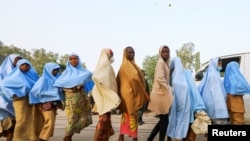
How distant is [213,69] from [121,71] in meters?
1.60

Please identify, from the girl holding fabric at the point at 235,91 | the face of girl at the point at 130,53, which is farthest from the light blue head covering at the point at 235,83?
the face of girl at the point at 130,53

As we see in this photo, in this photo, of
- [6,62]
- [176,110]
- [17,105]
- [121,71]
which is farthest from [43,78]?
[176,110]

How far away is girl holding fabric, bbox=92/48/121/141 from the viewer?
4.92 metres

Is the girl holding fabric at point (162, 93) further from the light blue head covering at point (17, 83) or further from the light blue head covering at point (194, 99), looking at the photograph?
the light blue head covering at point (17, 83)

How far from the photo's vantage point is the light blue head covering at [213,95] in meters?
5.07

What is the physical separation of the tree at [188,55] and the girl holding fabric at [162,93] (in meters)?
22.0

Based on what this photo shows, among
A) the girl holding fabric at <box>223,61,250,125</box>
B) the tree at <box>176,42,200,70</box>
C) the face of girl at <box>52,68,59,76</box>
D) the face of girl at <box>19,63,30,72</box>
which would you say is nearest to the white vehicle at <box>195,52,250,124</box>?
the girl holding fabric at <box>223,61,250,125</box>

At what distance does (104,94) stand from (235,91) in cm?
235

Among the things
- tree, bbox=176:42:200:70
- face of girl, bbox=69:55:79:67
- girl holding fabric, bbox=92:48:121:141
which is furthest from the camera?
tree, bbox=176:42:200:70

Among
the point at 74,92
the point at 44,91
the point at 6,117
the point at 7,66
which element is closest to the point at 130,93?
the point at 74,92

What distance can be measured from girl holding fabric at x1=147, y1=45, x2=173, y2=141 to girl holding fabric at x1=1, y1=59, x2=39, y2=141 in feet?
7.05

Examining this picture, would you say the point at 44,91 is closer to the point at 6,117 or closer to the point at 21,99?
the point at 21,99

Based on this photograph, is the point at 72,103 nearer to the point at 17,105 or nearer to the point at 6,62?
the point at 17,105

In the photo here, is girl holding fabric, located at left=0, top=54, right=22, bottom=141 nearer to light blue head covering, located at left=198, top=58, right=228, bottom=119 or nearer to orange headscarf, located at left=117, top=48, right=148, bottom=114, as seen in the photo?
orange headscarf, located at left=117, top=48, right=148, bottom=114
